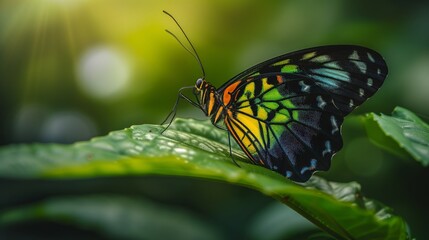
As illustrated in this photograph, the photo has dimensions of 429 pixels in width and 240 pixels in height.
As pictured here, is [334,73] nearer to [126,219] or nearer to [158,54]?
[126,219]

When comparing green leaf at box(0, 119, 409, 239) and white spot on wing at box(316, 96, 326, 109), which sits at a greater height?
green leaf at box(0, 119, 409, 239)

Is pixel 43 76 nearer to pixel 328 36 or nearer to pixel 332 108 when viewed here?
pixel 328 36

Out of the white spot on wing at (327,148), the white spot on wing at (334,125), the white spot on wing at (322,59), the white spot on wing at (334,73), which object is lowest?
the white spot on wing at (327,148)

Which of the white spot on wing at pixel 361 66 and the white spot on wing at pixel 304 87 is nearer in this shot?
the white spot on wing at pixel 361 66

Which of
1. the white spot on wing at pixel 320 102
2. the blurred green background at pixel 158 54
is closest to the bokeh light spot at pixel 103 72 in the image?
the blurred green background at pixel 158 54

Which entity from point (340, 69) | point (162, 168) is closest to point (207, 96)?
point (340, 69)

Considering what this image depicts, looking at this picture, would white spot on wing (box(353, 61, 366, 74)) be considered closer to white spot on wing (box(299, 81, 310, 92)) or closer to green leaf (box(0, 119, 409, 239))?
white spot on wing (box(299, 81, 310, 92))

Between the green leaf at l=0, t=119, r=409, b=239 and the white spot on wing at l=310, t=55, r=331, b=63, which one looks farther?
the white spot on wing at l=310, t=55, r=331, b=63

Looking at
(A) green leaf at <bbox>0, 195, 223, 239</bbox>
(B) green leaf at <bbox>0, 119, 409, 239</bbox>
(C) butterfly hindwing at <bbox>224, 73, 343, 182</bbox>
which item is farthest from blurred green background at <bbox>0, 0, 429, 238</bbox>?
(B) green leaf at <bbox>0, 119, 409, 239</bbox>

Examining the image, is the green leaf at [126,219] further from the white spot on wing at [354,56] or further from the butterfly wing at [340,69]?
the white spot on wing at [354,56]
